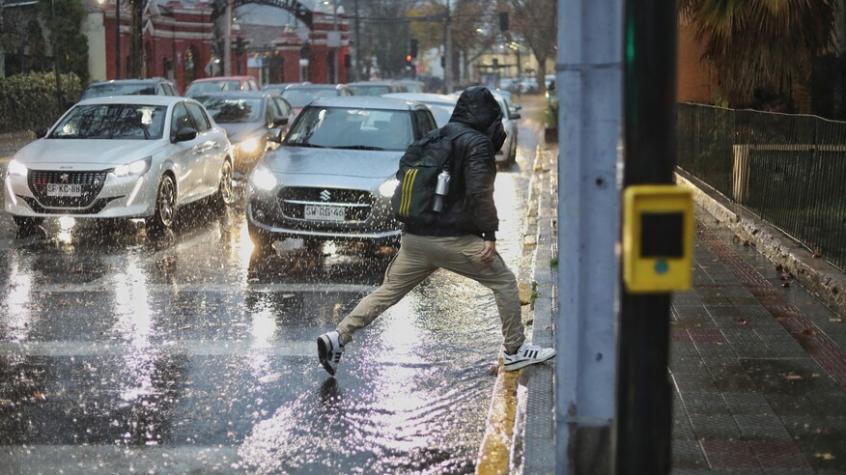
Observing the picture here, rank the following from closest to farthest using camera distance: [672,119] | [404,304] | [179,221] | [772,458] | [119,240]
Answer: [672,119] < [772,458] < [404,304] < [119,240] < [179,221]

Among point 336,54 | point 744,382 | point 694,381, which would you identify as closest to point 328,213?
point 694,381

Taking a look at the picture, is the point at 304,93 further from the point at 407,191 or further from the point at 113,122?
the point at 407,191

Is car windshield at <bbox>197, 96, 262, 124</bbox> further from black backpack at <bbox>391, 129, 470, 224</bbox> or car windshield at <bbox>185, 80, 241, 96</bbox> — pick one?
black backpack at <bbox>391, 129, 470, 224</bbox>

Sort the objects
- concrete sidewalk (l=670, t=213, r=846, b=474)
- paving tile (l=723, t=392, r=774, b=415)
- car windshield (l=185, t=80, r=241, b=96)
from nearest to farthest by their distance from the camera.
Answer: concrete sidewalk (l=670, t=213, r=846, b=474)
paving tile (l=723, t=392, r=774, b=415)
car windshield (l=185, t=80, r=241, b=96)

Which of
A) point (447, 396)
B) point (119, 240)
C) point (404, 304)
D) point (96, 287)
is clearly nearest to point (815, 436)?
point (447, 396)

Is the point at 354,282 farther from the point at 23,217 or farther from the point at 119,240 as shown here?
the point at 23,217

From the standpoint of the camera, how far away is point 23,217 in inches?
549

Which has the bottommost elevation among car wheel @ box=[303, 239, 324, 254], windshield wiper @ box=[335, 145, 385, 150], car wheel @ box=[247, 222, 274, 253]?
car wheel @ box=[303, 239, 324, 254]

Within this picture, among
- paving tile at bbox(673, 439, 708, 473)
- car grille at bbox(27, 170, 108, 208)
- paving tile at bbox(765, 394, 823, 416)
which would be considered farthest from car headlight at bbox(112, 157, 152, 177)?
paving tile at bbox(673, 439, 708, 473)

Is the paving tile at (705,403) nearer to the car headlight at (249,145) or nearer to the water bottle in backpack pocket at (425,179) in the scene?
the water bottle in backpack pocket at (425,179)

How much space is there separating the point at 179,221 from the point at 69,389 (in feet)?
27.1

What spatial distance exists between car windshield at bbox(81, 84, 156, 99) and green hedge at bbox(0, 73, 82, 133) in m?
9.57

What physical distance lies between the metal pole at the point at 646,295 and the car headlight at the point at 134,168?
10865 millimetres

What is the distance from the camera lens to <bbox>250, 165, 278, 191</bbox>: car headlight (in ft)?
39.9
